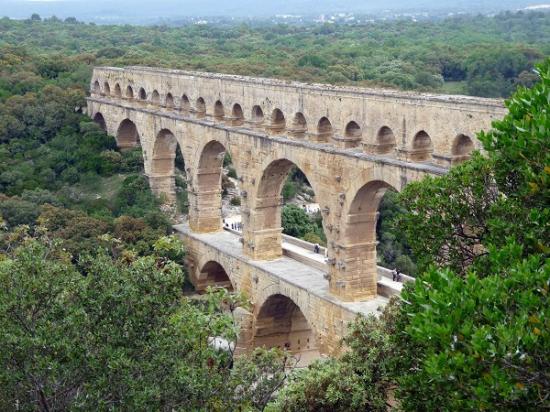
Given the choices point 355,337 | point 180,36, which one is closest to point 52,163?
point 355,337

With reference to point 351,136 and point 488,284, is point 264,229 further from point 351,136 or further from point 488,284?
point 488,284

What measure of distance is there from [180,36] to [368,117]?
87544 mm

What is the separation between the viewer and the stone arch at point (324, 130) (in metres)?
29.2

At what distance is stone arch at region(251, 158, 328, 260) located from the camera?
31984mm

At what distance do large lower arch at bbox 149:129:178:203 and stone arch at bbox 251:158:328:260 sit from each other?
368 inches

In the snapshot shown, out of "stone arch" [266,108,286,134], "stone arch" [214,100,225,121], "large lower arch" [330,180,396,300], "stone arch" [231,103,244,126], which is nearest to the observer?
"large lower arch" [330,180,396,300]

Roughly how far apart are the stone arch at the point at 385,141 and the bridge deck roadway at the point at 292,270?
415 centimetres

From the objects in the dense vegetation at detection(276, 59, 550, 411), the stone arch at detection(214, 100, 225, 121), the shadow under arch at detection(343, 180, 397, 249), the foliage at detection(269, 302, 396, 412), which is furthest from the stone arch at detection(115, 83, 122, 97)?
the dense vegetation at detection(276, 59, 550, 411)

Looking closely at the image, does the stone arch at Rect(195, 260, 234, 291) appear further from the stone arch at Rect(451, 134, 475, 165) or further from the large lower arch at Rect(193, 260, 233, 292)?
the stone arch at Rect(451, 134, 475, 165)

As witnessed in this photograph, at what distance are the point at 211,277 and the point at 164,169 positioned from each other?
692 centimetres

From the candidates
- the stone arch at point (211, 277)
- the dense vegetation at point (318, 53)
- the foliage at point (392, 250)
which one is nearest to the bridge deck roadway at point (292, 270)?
the stone arch at point (211, 277)

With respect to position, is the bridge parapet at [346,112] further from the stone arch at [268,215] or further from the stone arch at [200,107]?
the stone arch at [268,215]

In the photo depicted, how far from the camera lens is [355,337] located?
19.3 metres

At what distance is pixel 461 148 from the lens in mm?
24141
